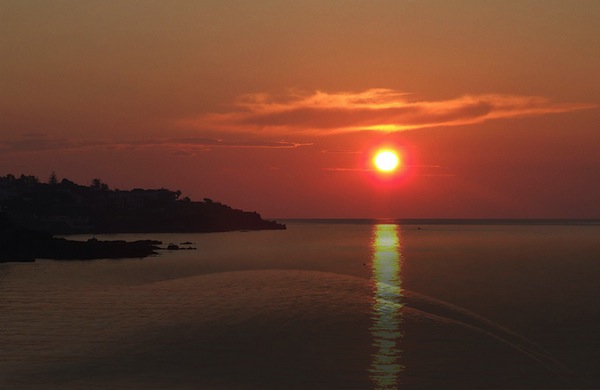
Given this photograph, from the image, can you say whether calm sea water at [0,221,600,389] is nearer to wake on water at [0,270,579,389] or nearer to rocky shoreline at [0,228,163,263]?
wake on water at [0,270,579,389]

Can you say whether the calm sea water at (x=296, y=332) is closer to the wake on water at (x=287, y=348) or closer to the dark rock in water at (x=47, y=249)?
the wake on water at (x=287, y=348)

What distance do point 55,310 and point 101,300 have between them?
21.5 ft

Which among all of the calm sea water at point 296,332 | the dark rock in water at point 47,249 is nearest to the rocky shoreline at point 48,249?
the dark rock in water at point 47,249

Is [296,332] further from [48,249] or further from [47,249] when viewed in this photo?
[47,249]

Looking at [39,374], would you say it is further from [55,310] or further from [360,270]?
[360,270]

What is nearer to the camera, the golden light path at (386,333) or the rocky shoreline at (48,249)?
the golden light path at (386,333)

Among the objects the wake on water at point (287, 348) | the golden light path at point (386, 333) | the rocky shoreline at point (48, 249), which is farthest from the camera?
the rocky shoreline at point (48, 249)

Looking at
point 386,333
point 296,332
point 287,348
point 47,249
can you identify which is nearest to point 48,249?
point 47,249

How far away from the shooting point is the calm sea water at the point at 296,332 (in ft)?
106

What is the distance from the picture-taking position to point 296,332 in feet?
141

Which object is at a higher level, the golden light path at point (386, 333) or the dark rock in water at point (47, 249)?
the dark rock in water at point (47, 249)

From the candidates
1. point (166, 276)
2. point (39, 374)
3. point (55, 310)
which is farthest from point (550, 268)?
point (39, 374)

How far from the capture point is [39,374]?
103 ft

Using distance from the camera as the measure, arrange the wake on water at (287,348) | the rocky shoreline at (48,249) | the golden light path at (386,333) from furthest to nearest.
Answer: the rocky shoreline at (48,249)
the golden light path at (386,333)
the wake on water at (287,348)
